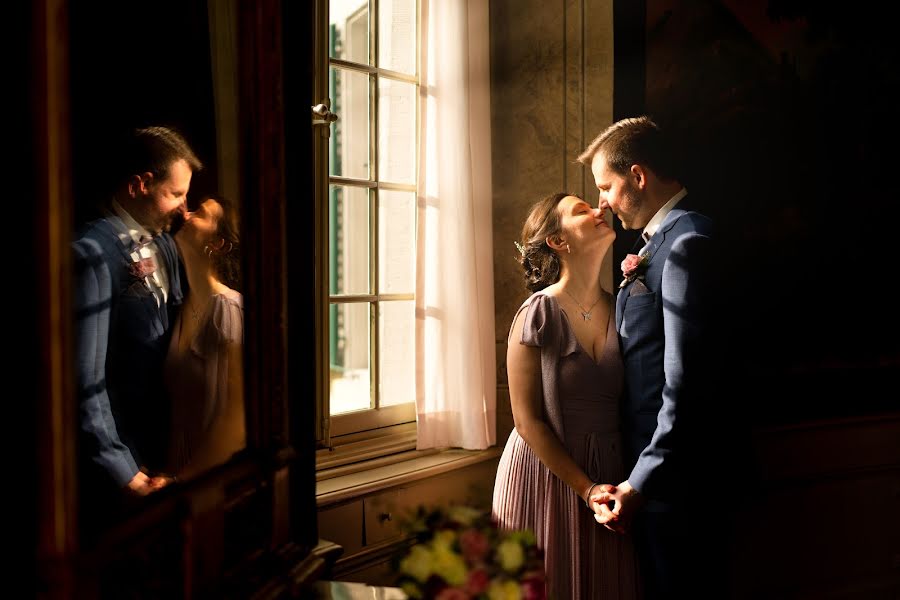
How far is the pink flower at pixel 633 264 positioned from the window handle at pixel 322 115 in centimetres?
106

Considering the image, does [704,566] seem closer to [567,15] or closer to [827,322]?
[827,322]

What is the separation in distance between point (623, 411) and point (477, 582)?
1.01 m

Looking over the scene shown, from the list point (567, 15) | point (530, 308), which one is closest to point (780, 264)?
point (530, 308)

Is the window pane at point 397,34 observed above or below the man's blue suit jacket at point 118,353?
above

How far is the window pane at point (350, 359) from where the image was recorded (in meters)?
2.46

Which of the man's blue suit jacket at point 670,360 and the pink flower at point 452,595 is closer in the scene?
the pink flower at point 452,595

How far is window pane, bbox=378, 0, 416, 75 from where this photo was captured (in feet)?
7.98

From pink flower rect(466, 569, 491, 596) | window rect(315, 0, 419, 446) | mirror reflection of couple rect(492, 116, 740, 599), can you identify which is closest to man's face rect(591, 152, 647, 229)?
mirror reflection of couple rect(492, 116, 740, 599)

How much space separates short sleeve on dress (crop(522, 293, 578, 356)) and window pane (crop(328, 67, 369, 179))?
946 millimetres

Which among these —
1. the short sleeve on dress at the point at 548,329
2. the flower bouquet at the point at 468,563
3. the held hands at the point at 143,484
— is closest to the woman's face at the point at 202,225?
the held hands at the point at 143,484

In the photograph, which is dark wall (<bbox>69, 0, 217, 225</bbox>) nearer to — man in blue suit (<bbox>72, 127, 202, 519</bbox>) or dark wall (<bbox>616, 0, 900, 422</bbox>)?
man in blue suit (<bbox>72, 127, 202, 519</bbox>)

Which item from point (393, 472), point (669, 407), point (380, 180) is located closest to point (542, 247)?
point (669, 407)

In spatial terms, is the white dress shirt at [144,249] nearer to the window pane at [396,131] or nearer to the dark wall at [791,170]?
the window pane at [396,131]

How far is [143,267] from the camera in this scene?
0.93 meters
